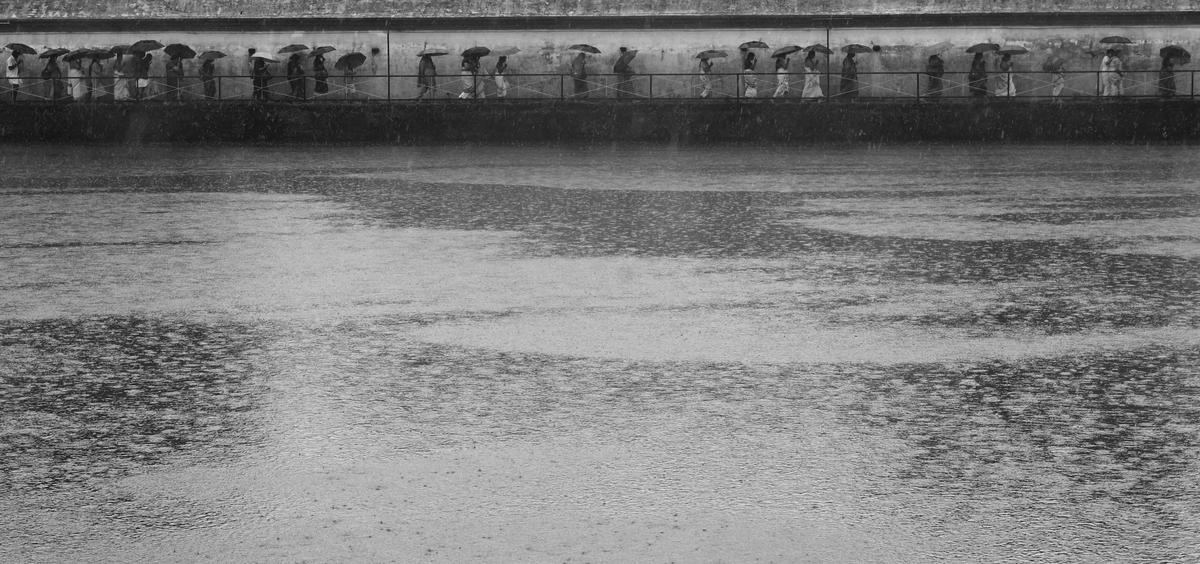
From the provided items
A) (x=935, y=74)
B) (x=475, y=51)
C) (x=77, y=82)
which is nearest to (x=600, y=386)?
(x=475, y=51)

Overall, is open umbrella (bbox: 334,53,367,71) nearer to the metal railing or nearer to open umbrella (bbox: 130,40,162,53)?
the metal railing

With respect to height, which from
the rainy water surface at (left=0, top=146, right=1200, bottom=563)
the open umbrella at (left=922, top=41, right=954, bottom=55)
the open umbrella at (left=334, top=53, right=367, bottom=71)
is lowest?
the rainy water surface at (left=0, top=146, right=1200, bottom=563)

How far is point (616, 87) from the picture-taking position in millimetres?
38094

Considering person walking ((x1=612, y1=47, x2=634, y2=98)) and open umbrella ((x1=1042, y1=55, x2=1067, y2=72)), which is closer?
open umbrella ((x1=1042, y1=55, x2=1067, y2=72))

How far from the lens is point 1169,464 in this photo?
630 cm

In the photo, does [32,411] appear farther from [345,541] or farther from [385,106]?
[385,106]

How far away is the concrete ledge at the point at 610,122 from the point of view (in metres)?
32.5

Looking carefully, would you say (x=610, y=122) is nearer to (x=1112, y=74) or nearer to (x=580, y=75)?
(x=580, y=75)

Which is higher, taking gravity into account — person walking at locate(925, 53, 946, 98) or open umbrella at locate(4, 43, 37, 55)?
open umbrella at locate(4, 43, 37, 55)

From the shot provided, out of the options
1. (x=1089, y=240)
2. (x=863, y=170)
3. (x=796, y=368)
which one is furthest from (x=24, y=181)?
(x=796, y=368)

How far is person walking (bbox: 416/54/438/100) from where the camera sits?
37938mm

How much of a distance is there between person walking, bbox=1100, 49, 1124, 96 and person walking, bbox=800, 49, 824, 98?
627 centimetres

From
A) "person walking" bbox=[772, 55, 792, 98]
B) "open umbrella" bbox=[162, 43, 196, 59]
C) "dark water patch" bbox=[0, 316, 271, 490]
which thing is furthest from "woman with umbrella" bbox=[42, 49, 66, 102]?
"dark water patch" bbox=[0, 316, 271, 490]

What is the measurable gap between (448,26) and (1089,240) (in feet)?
90.0
